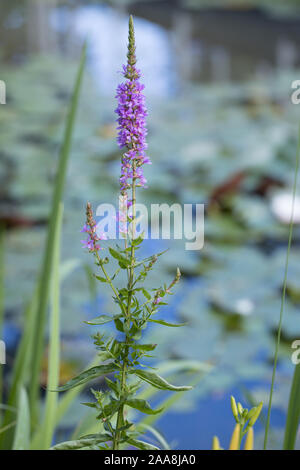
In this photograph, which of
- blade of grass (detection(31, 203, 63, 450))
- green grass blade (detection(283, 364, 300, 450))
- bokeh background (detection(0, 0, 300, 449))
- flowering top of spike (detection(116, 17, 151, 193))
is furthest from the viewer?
bokeh background (detection(0, 0, 300, 449))

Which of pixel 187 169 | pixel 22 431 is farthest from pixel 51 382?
pixel 187 169

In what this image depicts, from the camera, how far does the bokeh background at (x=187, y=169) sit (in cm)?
143

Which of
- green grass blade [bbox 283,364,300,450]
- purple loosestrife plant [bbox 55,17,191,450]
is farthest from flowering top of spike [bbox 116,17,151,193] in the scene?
green grass blade [bbox 283,364,300,450]

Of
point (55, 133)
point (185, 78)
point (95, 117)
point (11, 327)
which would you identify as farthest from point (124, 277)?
point (185, 78)

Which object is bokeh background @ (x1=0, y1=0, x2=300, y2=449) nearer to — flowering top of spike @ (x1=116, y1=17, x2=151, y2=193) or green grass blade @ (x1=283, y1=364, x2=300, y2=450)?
green grass blade @ (x1=283, y1=364, x2=300, y2=450)

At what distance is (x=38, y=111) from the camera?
2545 millimetres

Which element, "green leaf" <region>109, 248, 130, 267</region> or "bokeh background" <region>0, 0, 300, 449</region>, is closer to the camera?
"green leaf" <region>109, 248, 130, 267</region>

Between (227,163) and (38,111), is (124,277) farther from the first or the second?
(38,111)

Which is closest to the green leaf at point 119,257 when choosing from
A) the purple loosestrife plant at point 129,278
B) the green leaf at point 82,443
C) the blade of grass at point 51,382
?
the purple loosestrife plant at point 129,278

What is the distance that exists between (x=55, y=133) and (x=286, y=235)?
104 cm

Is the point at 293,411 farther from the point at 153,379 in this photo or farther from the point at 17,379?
the point at 17,379

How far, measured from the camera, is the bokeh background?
4.69ft

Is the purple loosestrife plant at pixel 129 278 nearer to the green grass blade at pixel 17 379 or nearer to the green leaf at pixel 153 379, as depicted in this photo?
the green leaf at pixel 153 379

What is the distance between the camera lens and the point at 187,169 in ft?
7.20
